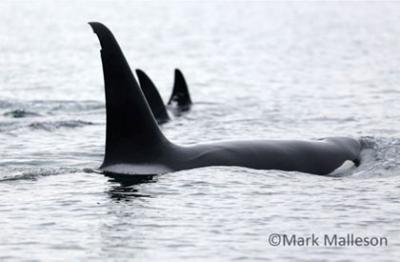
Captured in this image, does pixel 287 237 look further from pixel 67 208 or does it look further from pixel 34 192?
pixel 34 192

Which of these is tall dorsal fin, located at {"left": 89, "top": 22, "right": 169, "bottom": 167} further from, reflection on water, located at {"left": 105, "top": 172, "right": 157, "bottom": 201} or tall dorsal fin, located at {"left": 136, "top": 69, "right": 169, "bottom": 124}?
tall dorsal fin, located at {"left": 136, "top": 69, "right": 169, "bottom": 124}

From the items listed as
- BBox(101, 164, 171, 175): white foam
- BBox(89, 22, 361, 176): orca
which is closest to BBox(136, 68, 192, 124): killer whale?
BBox(89, 22, 361, 176): orca

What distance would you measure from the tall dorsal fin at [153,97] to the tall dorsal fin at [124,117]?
839 cm

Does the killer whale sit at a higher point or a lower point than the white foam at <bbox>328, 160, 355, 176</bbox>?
higher

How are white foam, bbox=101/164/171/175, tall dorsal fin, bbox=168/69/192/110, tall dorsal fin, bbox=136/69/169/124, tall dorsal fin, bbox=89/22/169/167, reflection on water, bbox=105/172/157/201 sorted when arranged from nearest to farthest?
reflection on water, bbox=105/172/157/201
tall dorsal fin, bbox=89/22/169/167
white foam, bbox=101/164/171/175
tall dorsal fin, bbox=136/69/169/124
tall dorsal fin, bbox=168/69/192/110

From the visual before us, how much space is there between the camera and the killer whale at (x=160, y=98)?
23.9m

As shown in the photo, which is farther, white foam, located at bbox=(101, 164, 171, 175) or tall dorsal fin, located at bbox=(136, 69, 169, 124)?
tall dorsal fin, located at bbox=(136, 69, 169, 124)

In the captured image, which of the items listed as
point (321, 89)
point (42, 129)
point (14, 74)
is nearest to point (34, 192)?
point (42, 129)

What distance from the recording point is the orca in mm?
15047

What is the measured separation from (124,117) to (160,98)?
9377 millimetres

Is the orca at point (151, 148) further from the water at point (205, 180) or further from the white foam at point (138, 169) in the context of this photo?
the water at point (205, 180)
